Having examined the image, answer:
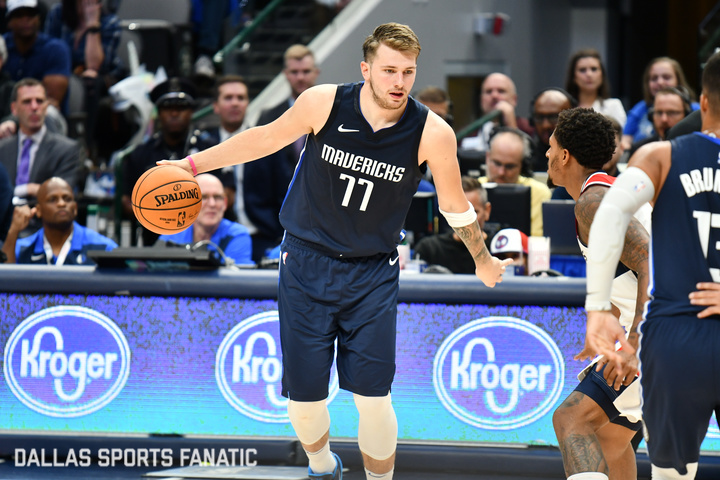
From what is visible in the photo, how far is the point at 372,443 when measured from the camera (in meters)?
→ 4.92

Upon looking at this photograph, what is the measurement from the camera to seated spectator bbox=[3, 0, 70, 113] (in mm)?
10789

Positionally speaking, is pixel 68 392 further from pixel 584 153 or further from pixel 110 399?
pixel 584 153

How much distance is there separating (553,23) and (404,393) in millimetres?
12633

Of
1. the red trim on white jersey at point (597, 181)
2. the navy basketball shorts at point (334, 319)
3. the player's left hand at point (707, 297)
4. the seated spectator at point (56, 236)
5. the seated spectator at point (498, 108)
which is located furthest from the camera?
the seated spectator at point (498, 108)

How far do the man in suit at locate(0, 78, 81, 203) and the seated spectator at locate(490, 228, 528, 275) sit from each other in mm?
4243

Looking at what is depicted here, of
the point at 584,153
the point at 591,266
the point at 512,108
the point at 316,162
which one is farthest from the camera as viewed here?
the point at 512,108

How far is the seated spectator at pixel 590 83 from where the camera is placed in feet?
30.6

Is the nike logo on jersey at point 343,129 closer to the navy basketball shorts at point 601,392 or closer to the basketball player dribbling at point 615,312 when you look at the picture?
the basketball player dribbling at point 615,312

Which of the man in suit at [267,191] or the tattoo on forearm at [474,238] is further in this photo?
the man in suit at [267,191]

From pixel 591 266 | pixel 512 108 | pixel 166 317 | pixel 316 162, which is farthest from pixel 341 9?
pixel 591 266

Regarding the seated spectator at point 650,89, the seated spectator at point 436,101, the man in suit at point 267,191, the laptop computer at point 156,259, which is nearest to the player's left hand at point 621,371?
the laptop computer at point 156,259

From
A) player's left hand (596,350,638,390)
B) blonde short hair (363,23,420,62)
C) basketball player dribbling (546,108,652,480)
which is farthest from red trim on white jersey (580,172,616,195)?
blonde short hair (363,23,420,62)

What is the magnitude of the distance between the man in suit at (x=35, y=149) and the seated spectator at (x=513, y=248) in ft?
13.9

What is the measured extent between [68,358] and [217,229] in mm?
1745
